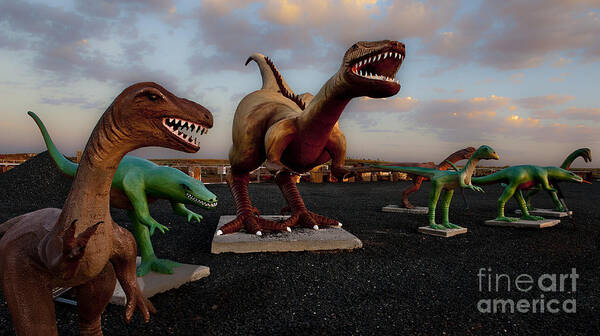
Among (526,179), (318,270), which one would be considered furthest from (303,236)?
(526,179)

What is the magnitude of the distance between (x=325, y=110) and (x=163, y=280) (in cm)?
238

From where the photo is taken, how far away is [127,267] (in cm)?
166

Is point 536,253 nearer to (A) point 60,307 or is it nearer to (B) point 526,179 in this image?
(B) point 526,179

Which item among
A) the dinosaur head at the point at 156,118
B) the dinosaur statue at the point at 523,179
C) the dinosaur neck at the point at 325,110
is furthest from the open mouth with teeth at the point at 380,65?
the dinosaur statue at the point at 523,179

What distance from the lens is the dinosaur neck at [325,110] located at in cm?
352

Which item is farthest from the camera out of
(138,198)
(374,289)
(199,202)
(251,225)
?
(251,225)

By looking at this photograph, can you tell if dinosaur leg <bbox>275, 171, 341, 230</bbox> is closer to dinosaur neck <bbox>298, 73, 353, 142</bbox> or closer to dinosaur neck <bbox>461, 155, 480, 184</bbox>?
dinosaur neck <bbox>298, 73, 353, 142</bbox>

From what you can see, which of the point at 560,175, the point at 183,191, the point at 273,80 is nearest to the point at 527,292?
the point at 183,191

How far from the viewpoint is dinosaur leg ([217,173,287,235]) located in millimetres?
4703

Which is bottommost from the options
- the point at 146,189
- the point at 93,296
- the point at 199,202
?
the point at 93,296

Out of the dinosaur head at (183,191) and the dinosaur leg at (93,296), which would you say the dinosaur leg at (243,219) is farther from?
the dinosaur leg at (93,296)

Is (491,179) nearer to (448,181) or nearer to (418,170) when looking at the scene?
(418,170)

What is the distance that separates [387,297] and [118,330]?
2127 millimetres

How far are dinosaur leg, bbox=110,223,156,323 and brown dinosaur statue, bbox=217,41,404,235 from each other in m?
2.39
